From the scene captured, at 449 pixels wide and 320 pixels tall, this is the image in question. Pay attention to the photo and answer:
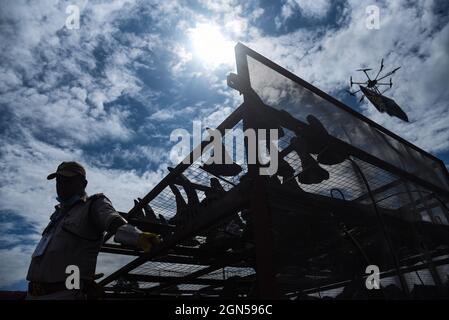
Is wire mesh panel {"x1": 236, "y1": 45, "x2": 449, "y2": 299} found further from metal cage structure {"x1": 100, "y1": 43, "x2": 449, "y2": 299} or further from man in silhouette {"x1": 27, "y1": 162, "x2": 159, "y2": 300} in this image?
man in silhouette {"x1": 27, "y1": 162, "x2": 159, "y2": 300}

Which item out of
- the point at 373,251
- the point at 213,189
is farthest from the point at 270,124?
the point at 373,251

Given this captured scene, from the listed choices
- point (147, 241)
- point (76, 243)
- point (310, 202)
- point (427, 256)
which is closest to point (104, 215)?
point (76, 243)

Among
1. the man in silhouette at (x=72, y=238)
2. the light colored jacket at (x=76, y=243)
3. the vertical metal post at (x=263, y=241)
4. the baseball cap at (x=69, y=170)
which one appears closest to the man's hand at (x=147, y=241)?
the man in silhouette at (x=72, y=238)

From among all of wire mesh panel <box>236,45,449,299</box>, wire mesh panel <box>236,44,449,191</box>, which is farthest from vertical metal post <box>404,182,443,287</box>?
wire mesh panel <box>236,44,449,191</box>

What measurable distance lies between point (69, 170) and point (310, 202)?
253cm

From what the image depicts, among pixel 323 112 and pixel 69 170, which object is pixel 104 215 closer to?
pixel 69 170

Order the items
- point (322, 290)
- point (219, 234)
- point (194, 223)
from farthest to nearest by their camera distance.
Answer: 1. point (322, 290)
2. point (219, 234)
3. point (194, 223)

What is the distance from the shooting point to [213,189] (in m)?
3.68

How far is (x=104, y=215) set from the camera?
8.77 feet

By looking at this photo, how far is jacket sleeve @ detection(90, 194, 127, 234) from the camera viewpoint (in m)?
2.50

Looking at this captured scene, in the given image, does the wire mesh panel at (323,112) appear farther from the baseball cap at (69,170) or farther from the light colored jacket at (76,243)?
the baseball cap at (69,170)

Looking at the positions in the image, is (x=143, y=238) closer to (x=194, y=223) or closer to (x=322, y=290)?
(x=194, y=223)

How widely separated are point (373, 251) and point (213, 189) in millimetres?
2195

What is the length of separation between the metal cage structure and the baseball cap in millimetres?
1033
